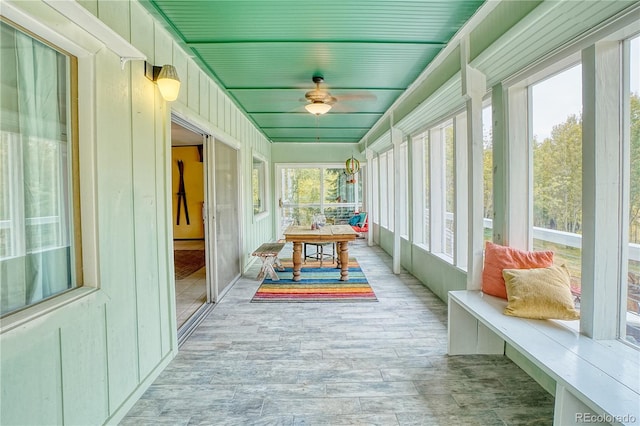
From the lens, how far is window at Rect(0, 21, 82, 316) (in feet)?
4.17

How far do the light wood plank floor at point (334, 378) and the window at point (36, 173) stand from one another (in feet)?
3.26

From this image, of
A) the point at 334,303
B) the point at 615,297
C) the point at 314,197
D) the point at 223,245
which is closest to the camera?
the point at 615,297

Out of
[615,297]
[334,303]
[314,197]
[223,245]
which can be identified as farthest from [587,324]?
[314,197]

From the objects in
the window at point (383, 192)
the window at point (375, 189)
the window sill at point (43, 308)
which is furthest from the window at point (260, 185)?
the window sill at point (43, 308)

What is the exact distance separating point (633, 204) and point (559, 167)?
603 millimetres

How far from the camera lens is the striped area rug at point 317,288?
381 centimetres

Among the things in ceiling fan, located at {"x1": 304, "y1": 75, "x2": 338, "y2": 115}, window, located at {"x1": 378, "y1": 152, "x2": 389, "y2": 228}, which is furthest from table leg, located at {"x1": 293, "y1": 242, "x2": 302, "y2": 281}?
window, located at {"x1": 378, "y1": 152, "x2": 389, "y2": 228}

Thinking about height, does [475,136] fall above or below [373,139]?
below

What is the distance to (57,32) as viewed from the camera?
1.39 meters

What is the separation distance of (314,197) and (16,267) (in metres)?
7.22

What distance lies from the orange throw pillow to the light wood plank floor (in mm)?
576

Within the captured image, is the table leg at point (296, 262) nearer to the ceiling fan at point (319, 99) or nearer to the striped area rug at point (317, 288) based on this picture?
the striped area rug at point (317, 288)

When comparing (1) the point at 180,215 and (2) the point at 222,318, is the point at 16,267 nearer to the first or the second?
(2) the point at 222,318

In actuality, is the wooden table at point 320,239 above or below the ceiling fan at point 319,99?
below
